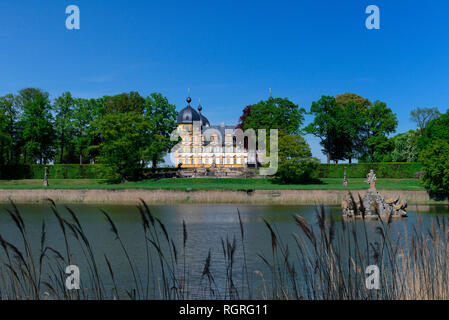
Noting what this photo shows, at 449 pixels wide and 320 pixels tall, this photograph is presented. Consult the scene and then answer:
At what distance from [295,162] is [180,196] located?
→ 58.1 feet

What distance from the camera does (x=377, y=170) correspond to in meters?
55.8

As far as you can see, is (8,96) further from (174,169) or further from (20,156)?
(174,169)

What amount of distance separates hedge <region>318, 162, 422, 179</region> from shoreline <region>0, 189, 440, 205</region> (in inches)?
814

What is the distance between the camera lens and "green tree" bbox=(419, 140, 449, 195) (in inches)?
1299

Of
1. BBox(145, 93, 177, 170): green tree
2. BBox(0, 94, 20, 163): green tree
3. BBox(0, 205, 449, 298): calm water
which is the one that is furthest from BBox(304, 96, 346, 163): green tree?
BBox(0, 94, 20, 163): green tree

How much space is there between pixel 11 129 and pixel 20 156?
220 inches

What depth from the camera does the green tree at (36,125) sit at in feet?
183

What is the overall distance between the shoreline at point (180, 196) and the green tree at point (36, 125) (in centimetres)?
2150

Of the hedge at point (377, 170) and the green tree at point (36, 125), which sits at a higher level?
the green tree at point (36, 125)

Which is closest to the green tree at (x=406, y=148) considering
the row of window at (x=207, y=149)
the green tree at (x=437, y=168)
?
the row of window at (x=207, y=149)

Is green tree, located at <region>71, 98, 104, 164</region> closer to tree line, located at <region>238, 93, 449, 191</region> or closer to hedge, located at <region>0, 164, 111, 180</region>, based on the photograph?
hedge, located at <region>0, 164, 111, 180</region>

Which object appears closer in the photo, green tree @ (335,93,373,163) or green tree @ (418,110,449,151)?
green tree @ (418,110,449,151)

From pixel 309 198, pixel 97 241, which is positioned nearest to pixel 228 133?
pixel 309 198

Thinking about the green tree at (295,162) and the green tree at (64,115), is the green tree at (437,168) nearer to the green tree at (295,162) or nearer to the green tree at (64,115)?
the green tree at (295,162)
